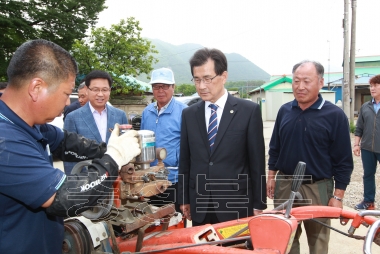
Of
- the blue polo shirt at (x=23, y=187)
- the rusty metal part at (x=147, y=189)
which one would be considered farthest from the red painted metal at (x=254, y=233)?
the blue polo shirt at (x=23, y=187)

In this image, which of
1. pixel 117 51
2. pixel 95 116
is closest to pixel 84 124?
pixel 95 116

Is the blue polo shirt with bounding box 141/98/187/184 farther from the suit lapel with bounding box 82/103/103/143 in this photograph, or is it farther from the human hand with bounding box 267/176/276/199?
the human hand with bounding box 267/176/276/199

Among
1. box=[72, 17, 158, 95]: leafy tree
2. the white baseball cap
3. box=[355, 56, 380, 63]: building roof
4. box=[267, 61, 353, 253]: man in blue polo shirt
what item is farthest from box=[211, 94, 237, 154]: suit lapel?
box=[355, 56, 380, 63]: building roof

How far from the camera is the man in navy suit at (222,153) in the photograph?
7.72 feet

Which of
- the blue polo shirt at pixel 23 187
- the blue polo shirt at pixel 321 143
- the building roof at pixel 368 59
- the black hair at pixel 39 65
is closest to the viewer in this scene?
the blue polo shirt at pixel 23 187

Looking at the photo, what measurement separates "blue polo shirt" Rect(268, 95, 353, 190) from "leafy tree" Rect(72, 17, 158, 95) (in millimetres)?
12008

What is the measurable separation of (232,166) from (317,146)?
773 millimetres

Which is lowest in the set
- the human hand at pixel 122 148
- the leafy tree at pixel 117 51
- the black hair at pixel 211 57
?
the human hand at pixel 122 148

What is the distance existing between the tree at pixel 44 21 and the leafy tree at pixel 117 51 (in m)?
0.90

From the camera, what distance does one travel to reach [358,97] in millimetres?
27672

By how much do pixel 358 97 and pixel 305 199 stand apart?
2882cm

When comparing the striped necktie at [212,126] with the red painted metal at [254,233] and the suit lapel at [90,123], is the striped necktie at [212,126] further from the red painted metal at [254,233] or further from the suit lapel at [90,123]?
the suit lapel at [90,123]

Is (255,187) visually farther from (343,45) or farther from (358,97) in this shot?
(358,97)

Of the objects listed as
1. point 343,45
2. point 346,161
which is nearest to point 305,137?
point 346,161
